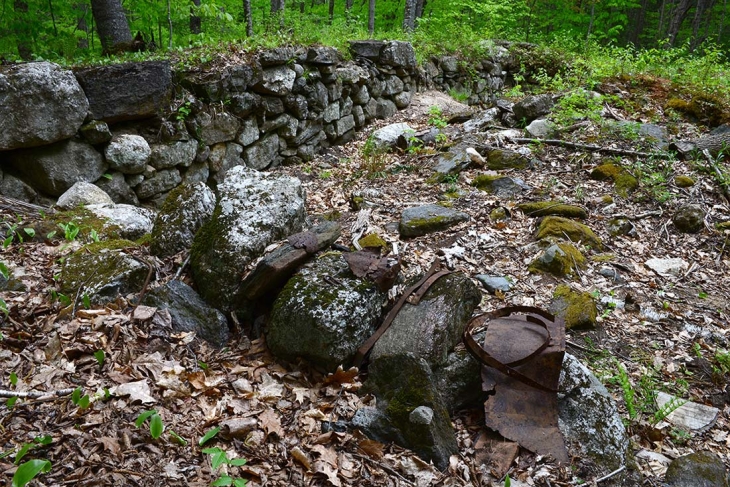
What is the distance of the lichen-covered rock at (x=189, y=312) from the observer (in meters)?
3.02

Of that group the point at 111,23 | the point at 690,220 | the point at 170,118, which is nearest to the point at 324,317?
the point at 170,118

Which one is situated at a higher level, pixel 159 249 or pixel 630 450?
pixel 159 249

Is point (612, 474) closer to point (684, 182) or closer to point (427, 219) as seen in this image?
point (427, 219)

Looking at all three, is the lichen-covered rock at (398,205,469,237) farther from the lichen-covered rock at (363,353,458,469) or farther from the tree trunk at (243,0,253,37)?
the tree trunk at (243,0,253,37)

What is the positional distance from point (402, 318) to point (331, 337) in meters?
0.51

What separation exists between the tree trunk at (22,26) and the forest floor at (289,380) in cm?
523

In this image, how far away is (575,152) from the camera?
6.64 m

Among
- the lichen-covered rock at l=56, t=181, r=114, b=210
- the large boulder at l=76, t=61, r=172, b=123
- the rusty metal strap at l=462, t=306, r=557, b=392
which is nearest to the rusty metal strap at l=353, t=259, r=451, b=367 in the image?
the rusty metal strap at l=462, t=306, r=557, b=392

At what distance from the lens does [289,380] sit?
281 centimetres

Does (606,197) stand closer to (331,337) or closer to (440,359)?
(440,359)

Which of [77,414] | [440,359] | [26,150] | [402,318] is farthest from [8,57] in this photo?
[440,359]

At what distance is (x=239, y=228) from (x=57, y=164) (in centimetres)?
266

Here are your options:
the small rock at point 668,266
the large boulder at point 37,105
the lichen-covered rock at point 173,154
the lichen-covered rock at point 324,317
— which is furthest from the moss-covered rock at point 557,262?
the large boulder at point 37,105

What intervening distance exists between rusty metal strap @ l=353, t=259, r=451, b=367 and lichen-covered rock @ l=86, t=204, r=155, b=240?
8.34 feet
